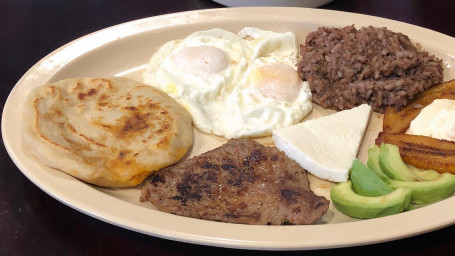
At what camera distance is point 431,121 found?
2.96 m

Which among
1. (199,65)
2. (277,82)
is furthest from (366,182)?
(199,65)

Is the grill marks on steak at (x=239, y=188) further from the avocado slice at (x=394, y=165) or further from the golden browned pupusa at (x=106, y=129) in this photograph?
the avocado slice at (x=394, y=165)

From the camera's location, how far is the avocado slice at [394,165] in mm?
2617

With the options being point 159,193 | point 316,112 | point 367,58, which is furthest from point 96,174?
point 367,58

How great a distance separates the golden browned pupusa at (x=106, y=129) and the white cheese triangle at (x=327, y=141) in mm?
612

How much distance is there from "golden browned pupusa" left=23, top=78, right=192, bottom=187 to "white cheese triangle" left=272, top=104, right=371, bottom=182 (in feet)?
2.01

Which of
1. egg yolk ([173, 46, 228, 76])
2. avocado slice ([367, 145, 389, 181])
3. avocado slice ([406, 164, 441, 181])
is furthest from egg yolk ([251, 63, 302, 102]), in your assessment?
avocado slice ([406, 164, 441, 181])

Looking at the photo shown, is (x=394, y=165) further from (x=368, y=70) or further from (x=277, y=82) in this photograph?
(x=277, y=82)

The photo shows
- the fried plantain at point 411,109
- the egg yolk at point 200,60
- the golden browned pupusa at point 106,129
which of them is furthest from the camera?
the egg yolk at point 200,60

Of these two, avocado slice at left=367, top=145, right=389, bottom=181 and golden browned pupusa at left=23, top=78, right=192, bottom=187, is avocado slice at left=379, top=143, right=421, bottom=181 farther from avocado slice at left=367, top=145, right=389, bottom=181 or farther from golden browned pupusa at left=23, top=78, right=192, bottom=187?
golden browned pupusa at left=23, top=78, right=192, bottom=187

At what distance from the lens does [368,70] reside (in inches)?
128

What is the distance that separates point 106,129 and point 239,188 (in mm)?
862

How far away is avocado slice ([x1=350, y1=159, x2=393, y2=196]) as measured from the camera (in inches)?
98.3

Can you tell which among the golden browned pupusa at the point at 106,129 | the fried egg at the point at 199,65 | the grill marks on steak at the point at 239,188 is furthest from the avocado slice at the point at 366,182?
the fried egg at the point at 199,65
